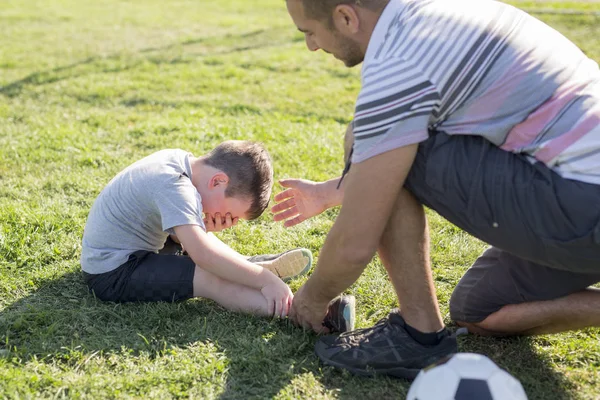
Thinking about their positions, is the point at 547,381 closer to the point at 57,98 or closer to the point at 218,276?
the point at 218,276

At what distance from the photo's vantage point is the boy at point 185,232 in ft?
8.78

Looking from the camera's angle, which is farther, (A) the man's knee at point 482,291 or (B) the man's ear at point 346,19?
(A) the man's knee at point 482,291

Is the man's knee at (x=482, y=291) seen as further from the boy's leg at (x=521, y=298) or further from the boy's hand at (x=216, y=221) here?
the boy's hand at (x=216, y=221)

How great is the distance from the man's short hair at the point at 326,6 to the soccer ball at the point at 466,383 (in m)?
1.06

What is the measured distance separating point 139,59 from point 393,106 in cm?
580

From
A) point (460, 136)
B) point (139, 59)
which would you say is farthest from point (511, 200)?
point (139, 59)

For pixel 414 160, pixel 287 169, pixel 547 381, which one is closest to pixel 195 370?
pixel 414 160

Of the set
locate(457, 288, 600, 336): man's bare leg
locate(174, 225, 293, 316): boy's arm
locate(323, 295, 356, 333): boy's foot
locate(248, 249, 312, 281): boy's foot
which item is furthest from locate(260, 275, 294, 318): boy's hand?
locate(457, 288, 600, 336): man's bare leg

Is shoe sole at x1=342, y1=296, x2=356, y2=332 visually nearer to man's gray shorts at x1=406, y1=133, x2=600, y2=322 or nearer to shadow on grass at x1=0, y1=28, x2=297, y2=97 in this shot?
man's gray shorts at x1=406, y1=133, x2=600, y2=322

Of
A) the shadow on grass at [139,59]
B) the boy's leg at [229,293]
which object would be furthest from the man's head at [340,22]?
the shadow on grass at [139,59]

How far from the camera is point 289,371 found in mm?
2311

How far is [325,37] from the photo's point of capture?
225cm

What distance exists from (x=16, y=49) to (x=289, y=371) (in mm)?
6568

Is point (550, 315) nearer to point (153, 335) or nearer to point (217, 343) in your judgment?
point (217, 343)
